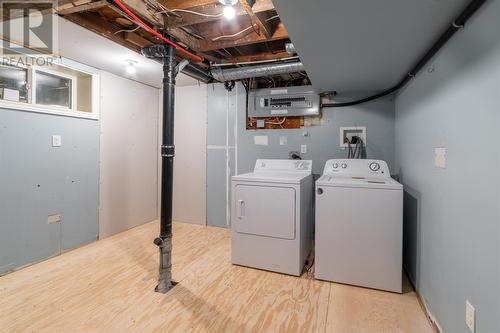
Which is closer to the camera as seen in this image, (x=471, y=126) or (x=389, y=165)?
(x=471, y=126)

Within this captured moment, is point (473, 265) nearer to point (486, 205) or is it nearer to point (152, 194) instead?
point (486, 205)

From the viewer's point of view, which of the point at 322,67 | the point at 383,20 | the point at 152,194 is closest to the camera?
the point at 383,20

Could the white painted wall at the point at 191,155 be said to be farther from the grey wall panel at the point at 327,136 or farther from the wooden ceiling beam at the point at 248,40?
the wooden ceiling beam at the point at 248,40

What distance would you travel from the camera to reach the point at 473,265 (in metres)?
1.16

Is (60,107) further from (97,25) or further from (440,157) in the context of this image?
(440,157)

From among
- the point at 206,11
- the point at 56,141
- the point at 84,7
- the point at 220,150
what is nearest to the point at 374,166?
the point at 220,150

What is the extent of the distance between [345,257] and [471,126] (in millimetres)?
1407

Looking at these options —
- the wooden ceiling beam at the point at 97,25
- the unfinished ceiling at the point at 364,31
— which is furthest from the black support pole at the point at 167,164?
the unfinished ceiling at the point at 364,31

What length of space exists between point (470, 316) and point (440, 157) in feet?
2.87

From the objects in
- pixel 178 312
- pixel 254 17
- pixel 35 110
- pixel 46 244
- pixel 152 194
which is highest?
pixel 254 17

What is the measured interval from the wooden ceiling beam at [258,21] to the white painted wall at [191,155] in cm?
179

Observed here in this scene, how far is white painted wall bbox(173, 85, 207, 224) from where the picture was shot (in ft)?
12.1

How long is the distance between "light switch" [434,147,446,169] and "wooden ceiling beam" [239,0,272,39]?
154 centimetres

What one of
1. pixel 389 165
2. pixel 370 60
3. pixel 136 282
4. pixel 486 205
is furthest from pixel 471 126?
pixel 136 282
